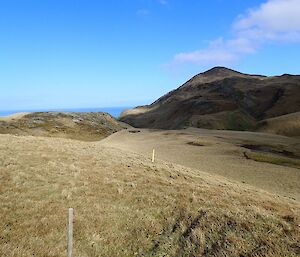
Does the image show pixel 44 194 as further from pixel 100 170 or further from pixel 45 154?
pixel 45 154

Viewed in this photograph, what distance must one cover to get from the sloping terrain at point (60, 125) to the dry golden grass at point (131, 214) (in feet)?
225

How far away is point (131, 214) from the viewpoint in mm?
19984

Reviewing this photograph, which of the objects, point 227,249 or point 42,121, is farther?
point 42,121

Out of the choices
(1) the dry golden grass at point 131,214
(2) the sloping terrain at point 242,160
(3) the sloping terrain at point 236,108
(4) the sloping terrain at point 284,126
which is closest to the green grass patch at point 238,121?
(3) the sloping terrain at point 236,108

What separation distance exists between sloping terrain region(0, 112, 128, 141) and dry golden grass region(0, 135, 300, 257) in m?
68.7

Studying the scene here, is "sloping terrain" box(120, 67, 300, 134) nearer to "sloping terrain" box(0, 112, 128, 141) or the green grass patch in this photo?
the green grass patch

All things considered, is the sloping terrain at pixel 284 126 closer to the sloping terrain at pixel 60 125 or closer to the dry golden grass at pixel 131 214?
the sloping terrain at pixel 60 125

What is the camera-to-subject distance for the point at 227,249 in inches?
607

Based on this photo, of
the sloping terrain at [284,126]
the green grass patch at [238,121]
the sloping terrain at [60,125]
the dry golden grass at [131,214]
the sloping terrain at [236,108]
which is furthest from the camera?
the sloping terrain at [236,108]

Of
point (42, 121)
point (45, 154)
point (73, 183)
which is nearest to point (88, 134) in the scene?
point (42, 121)

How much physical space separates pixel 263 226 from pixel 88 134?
8852cm

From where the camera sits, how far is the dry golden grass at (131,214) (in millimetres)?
15828

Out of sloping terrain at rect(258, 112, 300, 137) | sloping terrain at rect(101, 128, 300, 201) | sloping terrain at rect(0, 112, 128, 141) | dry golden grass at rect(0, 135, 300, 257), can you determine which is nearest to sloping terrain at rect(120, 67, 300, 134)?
sloping terrain at rect(258, 112, 300, 137)

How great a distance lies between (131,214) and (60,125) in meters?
88.8
